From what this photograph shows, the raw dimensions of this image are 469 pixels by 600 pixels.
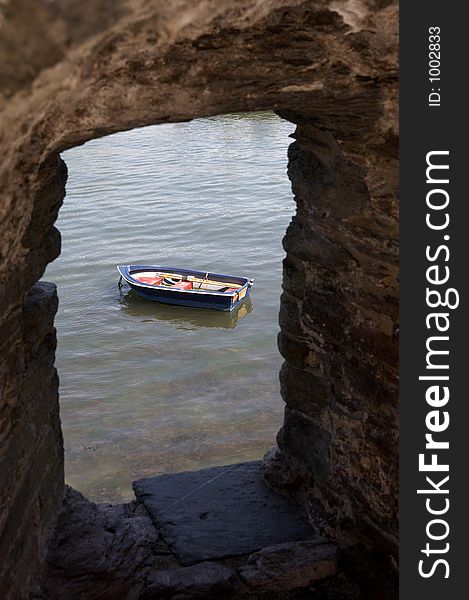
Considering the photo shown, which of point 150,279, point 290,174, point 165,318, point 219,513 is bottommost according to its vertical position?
point 165,318

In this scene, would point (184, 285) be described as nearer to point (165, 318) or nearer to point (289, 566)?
point (165, 318)

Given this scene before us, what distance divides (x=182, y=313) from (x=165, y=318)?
1.05ft

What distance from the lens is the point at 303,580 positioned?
3.45 m

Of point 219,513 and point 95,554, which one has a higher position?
point 95,554

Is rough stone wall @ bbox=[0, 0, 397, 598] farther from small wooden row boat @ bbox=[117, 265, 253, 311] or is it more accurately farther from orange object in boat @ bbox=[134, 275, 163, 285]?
orange object in boat @ bbox=[134, 275, 163, 285]

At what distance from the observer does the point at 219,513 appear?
386 cm

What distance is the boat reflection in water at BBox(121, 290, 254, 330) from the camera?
46.1ft

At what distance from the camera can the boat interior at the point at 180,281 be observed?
14.3m

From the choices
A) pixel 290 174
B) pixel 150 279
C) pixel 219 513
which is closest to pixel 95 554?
pixel 219 513

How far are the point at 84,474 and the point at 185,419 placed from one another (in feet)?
5.79

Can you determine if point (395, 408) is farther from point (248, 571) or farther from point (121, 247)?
point (121, 247)

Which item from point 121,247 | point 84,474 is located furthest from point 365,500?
point 121,247

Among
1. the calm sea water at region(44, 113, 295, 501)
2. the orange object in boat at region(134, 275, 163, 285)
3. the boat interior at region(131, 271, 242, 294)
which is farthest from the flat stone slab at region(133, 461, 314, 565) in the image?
the orange object in boat at region(134, 275, 163, 285)

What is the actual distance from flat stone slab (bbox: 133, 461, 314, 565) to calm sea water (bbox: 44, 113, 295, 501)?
16.4 ft
